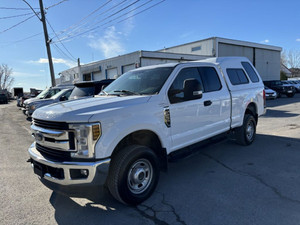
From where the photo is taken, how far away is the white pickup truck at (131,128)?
2719mm

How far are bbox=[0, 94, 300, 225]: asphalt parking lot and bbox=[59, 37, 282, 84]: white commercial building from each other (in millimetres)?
12062

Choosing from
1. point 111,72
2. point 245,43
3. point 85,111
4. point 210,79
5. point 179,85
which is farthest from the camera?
point 245,43

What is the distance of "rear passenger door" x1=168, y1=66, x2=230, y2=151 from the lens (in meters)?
3.69

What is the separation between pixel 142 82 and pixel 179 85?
67 cm

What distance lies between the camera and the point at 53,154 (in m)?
2.97

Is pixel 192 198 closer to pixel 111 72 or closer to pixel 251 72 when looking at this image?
pixel 251 72

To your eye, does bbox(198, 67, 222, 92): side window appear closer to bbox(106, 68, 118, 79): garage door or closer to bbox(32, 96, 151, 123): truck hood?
bbox(32, 96, 151, 123): truck hood

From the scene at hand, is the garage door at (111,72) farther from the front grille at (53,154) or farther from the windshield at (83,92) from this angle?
the front grille at (53,154)

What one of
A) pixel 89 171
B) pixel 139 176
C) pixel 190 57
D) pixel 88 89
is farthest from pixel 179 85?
pixel 190 57

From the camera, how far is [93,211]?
3117 millimetres

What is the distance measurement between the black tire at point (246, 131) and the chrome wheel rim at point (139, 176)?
3.20m

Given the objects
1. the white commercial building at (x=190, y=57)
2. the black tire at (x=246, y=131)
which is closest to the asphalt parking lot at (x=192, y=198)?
the black tire at (x=246, y=131)

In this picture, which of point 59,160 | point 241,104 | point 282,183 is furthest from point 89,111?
point 241,104

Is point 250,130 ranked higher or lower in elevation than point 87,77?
lower
